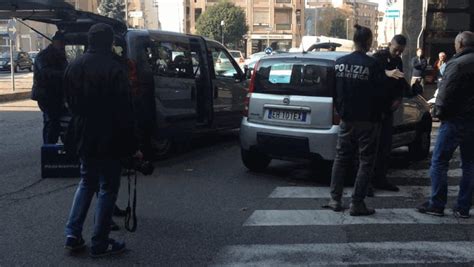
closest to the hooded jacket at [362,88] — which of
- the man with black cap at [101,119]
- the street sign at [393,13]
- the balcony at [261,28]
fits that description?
the man with black cap at [101,119]

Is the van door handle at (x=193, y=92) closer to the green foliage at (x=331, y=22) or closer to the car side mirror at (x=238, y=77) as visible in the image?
the car side mirror at (x=238, y=77)

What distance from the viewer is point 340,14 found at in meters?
115

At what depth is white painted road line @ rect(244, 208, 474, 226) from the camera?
Result: 5.74 metres

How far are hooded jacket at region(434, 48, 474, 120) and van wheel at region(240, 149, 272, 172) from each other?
9.82 feet

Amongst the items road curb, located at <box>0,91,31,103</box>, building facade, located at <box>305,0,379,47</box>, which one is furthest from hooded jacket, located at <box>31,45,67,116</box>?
building facade, located at <box>305,0,379,47</box>

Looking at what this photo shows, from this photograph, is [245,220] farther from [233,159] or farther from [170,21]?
[170,21]

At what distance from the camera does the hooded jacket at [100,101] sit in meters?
4.45

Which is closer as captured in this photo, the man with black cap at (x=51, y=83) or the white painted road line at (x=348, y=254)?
the white painted road line at (x=348, y=254)

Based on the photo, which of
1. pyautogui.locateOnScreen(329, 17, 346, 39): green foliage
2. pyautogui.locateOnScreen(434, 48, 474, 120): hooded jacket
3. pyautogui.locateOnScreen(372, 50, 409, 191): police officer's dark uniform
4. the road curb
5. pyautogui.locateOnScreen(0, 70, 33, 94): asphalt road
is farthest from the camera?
pyautogui.locateOnScreen(329, 17, 346, 39): green foliage

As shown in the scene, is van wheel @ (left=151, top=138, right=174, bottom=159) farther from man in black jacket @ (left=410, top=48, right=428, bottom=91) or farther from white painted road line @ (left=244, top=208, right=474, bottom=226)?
man in black jacket @ (left=410, top=48, right=428, bottom=91)

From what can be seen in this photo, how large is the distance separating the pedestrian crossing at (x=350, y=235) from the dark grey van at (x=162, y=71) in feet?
7.80

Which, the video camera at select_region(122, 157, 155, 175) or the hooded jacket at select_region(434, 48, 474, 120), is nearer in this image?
the video camera at select_region(122, 157, 155, 175)

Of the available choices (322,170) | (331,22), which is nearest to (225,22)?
(331,22)

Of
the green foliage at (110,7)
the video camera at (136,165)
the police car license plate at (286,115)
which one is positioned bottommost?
the video camera at (136,165)
